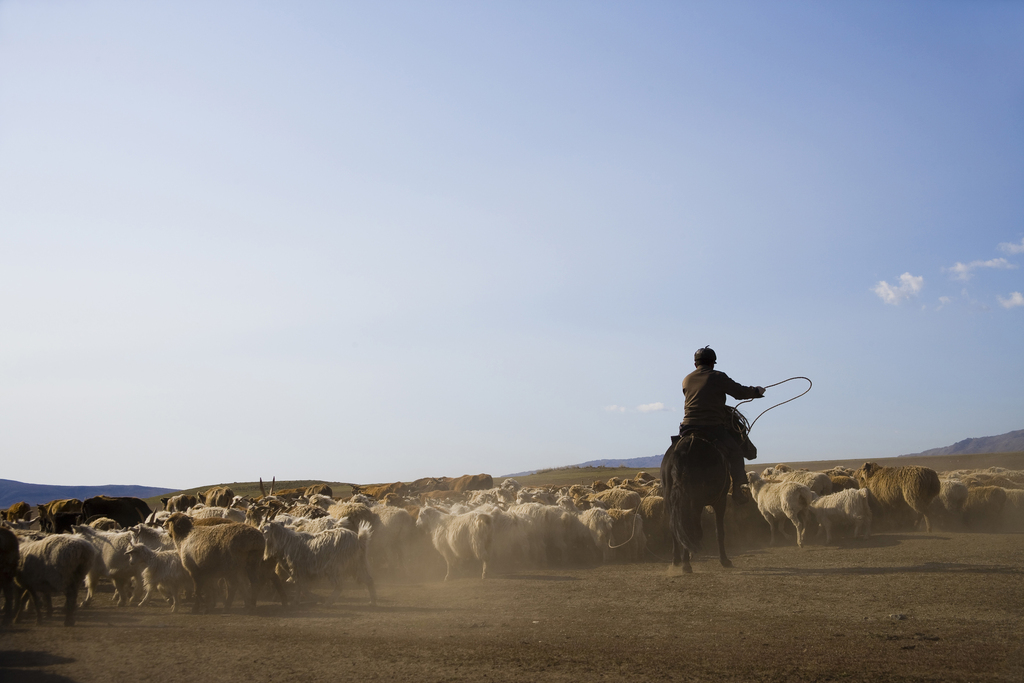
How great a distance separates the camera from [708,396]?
10258mm

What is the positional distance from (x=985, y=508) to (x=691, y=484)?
28.5 ft

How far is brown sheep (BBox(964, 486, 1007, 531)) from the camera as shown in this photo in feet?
45.9

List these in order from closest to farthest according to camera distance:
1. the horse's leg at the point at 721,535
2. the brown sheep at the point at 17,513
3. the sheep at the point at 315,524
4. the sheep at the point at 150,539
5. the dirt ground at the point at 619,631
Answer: the dirt ground at the point at 619,631
the horse's leg at the point at 721,535
the sheep at the point at 150,539
the sheep at the point at 315,524
the brown sheep at the point at 17,513

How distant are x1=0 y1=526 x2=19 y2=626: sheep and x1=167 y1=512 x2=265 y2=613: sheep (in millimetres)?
2212

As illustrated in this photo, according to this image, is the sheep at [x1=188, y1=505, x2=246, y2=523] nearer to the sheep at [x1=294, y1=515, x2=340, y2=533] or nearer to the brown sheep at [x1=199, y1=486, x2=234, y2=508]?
the sheep at [x1=294, y1=515, x2=340, y2=533]

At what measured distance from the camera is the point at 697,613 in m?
7.31

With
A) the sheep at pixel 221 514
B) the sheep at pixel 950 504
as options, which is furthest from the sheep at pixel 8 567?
the sheep at pixel 950 504

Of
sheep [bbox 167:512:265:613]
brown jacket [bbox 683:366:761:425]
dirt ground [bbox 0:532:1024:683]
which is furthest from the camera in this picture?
brown jacket [bbox 683:366:761:425]

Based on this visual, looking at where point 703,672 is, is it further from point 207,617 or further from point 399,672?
point 207,617

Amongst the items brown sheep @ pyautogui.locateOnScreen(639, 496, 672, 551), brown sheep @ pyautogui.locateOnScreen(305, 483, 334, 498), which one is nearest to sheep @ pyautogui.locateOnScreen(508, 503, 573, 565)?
brown sheep @ pyautogui.locateOnScreen(639, 496, 672, 551)

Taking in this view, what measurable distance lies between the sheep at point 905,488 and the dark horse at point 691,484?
21.8ft

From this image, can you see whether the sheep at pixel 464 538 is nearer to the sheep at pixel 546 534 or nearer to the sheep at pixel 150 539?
the sheep at pixel 546 534

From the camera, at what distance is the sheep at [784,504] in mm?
12906

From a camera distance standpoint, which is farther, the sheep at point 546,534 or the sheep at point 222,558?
the sheep at point 546,534
